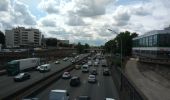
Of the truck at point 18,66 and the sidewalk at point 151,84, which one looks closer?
the sidewalk at point 151,84

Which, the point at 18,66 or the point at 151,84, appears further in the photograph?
the point at 18,66

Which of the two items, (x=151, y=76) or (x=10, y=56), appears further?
(x=10, y=56)

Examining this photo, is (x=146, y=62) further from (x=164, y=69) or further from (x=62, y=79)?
(x=62, y=79)

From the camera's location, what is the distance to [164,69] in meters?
62.3

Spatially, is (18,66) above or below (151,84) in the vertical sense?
above

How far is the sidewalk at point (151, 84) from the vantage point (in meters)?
47.1

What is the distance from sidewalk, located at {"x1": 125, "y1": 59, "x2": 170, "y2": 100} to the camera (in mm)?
47075

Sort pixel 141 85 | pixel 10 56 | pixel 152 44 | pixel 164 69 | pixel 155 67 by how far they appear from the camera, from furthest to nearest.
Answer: pixel 10 56 → pixel 152 44 → pixel 155 67 → pixel 164 69 → pixel 141 85

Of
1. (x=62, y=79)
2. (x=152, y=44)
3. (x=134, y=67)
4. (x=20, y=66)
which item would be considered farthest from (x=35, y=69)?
(x=152, y=44)

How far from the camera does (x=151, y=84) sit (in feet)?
185

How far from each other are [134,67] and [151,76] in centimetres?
1134

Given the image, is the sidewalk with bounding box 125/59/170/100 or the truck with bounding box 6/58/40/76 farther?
the truck with bounding box 6/58/40/76

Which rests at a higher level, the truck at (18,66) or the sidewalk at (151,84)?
the truck at (18,66)

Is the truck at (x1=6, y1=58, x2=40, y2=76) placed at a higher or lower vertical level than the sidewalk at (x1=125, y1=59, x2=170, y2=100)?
higher
